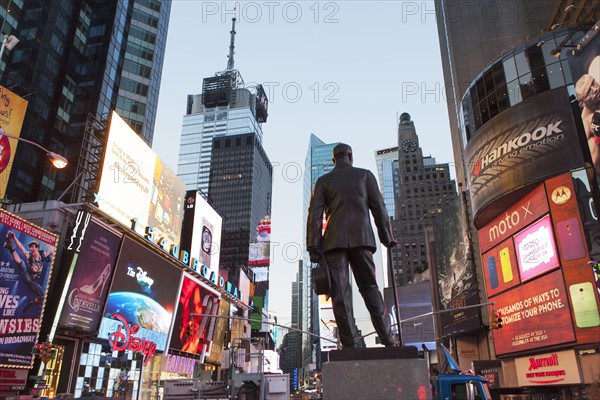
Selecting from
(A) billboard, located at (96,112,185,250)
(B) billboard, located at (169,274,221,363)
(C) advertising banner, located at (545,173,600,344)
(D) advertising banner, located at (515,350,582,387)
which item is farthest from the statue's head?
(B) billboard, located at (169,274,221,363)

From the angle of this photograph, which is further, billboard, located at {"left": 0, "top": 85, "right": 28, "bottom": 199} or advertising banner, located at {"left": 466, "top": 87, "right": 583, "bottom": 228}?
advertising banner, located at {"left": 466, "top": 87, "right": 583, "bottom": 228}

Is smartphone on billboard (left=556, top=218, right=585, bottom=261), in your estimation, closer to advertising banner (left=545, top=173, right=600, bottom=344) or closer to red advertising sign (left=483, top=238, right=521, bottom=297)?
advertising banner (left=545, top=173, right=600, bottom=344)

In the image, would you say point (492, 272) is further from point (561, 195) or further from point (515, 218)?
point (561, 195)

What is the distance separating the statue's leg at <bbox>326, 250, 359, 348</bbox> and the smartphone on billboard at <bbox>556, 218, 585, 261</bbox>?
3020 centimetres

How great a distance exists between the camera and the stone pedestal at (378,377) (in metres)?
6.42

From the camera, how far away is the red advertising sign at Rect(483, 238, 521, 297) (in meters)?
39.5

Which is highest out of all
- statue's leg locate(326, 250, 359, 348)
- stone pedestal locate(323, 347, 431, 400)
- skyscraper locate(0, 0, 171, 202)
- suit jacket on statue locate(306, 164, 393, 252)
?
skyscraper locate(0, 0, 171, 202)

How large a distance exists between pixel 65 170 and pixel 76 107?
1004cm

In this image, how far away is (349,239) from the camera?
7.55 m

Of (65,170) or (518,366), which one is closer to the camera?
(518,366)

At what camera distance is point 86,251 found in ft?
90.4

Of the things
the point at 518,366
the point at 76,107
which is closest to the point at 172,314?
the point at 518,366

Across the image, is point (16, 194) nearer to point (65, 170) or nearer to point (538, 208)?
point (65, 170)

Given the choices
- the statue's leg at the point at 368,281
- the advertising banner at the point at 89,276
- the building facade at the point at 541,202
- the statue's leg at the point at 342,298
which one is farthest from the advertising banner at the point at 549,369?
the advertising banner at the point at 89,276
